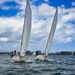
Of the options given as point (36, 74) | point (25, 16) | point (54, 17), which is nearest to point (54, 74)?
point (36, 74)

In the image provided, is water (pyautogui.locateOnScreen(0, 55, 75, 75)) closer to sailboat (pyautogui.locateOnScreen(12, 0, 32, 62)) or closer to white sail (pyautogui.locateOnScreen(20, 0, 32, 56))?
sailboat (pyautogui.locateOnScreen(12, 0, 32, 62))

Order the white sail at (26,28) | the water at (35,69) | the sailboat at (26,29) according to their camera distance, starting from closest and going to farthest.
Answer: the water at (35,69) → the sailboat at (26,29) → the white sail at (26,28)

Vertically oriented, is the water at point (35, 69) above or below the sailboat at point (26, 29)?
below

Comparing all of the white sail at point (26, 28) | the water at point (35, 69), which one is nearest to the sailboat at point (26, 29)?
the white sail at point (26, 28)

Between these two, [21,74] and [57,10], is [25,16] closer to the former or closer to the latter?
[57,10]

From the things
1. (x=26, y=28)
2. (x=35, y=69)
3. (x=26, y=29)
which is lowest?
(x=35, y=69)

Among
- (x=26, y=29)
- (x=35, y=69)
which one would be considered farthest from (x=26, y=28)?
(x=35, y=69)

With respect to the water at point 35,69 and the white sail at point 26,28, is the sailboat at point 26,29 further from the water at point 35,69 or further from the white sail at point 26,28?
the water at point 35,69

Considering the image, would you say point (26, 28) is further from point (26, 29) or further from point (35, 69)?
point (35, 69)

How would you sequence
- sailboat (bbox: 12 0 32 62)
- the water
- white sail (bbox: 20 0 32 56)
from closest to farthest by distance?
the water, sailboat (bbox: 12 0 32 62), white sail (bbox: 20 0 32 56)

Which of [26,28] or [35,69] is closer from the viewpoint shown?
[35,69]

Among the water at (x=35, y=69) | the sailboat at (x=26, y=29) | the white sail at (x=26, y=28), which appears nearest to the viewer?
the water at (x=35, y=69)

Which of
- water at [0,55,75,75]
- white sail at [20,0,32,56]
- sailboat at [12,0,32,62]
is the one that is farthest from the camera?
white sail at [20,0,32,56]

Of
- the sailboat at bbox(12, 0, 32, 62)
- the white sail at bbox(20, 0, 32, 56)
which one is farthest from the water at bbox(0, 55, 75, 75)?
the white sail at bbox(20, 0, 32, 56)
